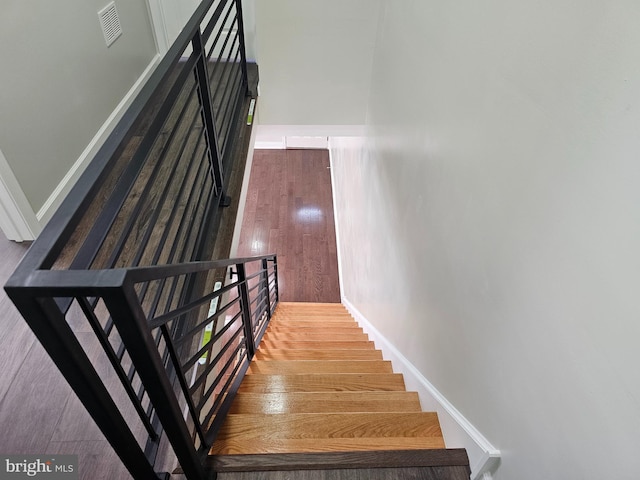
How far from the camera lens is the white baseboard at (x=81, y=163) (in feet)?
7.21

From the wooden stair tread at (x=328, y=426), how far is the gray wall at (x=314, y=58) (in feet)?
8.94

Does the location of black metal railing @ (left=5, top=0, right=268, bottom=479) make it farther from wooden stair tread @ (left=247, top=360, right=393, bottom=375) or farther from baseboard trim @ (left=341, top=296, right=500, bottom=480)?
baseboard trim @ (left=341, top=296, right=500, bottom=480)

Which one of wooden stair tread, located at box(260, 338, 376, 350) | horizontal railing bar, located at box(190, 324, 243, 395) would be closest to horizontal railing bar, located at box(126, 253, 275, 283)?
horizontal railing bar, located at box(190, 324, 243, 395)

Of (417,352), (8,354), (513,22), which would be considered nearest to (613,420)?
(513,22)

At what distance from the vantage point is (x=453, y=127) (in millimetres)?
1500

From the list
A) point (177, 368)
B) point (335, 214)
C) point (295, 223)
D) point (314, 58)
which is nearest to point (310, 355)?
point (177, 368)

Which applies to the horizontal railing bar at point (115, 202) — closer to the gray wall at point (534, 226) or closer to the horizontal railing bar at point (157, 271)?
the horizontal railing bar at point (157, 271)

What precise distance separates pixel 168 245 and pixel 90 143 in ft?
3.91

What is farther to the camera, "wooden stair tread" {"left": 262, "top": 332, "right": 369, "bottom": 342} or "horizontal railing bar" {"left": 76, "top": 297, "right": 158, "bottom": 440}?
"wooden stair tread" {"left": 262, "top": 332, "right": 369, "bottom": 342}

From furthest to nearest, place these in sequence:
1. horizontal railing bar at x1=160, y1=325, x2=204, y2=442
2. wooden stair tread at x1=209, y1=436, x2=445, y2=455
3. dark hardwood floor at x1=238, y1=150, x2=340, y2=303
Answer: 1. dark hardwood floor at x1=238, y1=150, x2=340, y2=303
2. wooden stair tread at x1=209, y1=436, x2=445, y2=455
3. horizontal railing bar at x1=160, y1=325, x2=204, y2=442

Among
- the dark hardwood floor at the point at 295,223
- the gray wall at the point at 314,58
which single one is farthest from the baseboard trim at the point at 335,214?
the gray wall at the point at 314,58

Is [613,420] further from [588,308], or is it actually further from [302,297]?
[302,297]

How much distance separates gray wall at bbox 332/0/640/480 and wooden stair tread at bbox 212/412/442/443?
0.20 meters

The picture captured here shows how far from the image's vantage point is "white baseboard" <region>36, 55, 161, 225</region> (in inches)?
86.5
